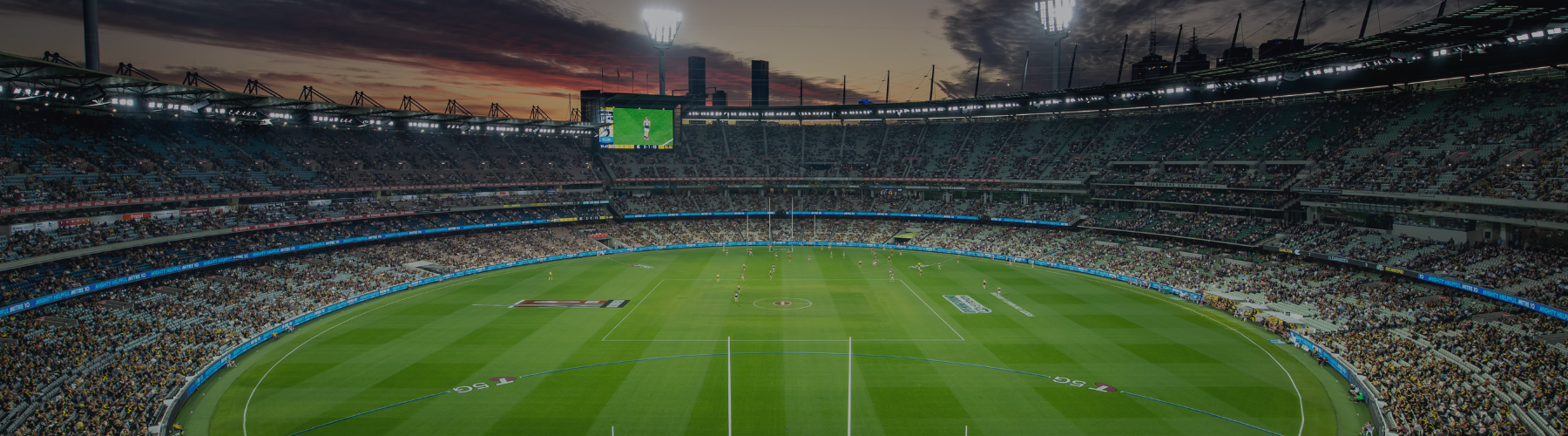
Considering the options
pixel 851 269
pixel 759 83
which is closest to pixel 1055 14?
pixel 851 269

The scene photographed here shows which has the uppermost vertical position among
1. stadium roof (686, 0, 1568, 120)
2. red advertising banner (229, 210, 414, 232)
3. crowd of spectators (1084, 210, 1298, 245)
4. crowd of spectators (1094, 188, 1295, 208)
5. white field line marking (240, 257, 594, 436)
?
stadium roof (686, 0, 1568, 120)

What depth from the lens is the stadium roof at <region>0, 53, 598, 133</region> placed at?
3428 cm

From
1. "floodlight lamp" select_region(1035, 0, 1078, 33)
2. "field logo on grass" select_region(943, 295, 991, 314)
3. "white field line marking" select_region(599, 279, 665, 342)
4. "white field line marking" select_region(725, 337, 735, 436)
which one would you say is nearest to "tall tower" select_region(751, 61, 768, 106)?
"floodlight lamp" select_region(1035, 0, 1078, 33)

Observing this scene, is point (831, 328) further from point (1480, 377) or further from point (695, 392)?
point (1480, 377)

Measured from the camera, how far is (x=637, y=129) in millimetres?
82562

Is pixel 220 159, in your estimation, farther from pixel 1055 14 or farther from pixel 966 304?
pixel 1055 14

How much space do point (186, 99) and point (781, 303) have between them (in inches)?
1655

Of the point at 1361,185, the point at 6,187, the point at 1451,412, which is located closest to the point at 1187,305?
the point at 1361,185

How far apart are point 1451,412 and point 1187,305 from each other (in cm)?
2045

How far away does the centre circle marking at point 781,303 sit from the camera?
137 ft

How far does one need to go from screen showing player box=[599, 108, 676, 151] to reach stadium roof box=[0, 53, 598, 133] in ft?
44.2

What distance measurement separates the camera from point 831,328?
120 ft

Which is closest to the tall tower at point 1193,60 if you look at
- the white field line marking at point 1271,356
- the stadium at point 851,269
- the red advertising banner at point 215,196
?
the stadium at point 851,269

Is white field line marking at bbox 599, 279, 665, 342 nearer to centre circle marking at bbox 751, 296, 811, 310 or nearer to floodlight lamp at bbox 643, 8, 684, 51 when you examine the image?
centre circle marking at bbox 751, 296, 811, 310
